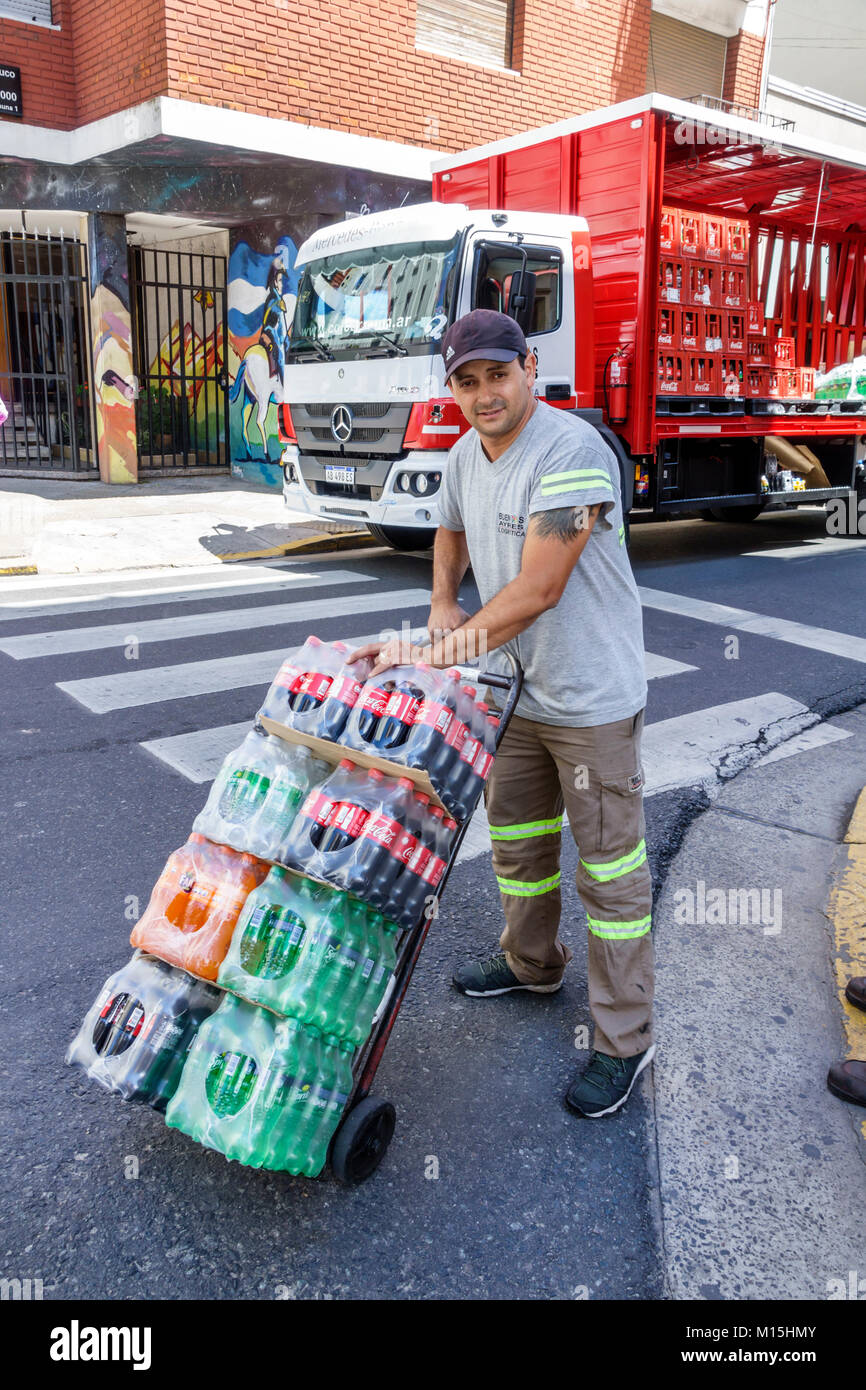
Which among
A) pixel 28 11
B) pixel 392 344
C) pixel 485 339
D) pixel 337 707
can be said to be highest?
pixel 28 11

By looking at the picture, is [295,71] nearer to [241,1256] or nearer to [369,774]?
[369,774]

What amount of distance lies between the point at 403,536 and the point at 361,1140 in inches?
339

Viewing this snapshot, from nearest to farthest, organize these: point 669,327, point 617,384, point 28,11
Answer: point 617,384 → point 669,327 → point 28,11

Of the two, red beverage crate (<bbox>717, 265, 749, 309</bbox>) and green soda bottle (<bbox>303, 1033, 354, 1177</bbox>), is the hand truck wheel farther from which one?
red beverage crate (<bbox>717, 265, 749, 309</bbox>)

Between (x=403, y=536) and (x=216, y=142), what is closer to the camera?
(x=403, y=536)

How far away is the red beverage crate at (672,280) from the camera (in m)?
9.72

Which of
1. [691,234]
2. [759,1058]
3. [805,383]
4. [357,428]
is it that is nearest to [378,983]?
[759,1058]

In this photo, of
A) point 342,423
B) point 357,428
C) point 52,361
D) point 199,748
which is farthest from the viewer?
point 52,361

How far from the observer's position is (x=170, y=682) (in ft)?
20.1

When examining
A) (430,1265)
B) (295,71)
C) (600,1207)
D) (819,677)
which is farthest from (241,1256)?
(295,71)

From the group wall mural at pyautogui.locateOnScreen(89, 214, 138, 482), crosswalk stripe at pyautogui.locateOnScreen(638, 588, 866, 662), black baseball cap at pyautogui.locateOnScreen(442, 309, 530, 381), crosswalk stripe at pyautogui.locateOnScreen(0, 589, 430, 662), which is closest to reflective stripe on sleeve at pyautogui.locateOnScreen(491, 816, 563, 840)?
black baseball cap at pyautogui.locateOnScreen(442, 309, 530, 381)

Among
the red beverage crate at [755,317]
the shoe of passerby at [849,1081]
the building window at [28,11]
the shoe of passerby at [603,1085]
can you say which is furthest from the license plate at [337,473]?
the building window at [28,11]

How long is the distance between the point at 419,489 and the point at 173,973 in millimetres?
6575

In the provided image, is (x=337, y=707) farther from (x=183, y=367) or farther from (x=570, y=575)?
(x=183, y=367)
